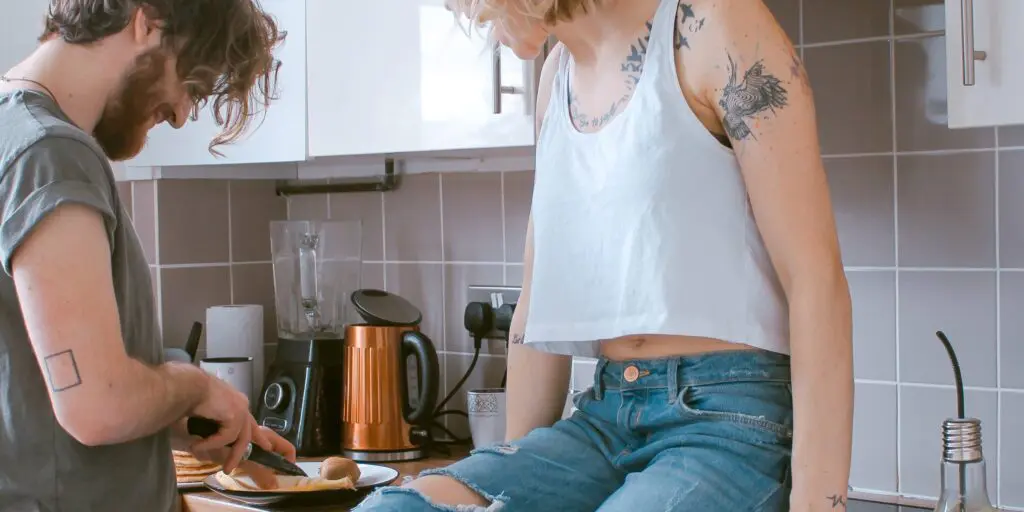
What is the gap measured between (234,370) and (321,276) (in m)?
0.25

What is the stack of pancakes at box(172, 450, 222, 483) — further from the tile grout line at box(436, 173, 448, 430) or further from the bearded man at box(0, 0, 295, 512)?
the bearded man at box(0, 0, 295, 512)

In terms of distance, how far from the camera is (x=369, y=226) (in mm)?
2488

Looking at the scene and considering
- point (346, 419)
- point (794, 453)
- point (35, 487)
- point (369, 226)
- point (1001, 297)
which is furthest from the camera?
point (369, 226)

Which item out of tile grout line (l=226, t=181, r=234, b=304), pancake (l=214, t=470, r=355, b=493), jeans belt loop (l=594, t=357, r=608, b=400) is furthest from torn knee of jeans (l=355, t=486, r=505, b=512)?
tile grout line (l=226, t=181, r=234, b=304)

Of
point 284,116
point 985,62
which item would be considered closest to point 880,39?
point 985,62

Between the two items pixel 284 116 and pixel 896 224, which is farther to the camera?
pixel 284 116

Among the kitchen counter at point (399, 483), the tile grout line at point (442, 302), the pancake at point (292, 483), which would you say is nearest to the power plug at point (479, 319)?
the tile grout line at point (442, 302)

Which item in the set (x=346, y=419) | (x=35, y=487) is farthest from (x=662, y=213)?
(x=346, y=419)

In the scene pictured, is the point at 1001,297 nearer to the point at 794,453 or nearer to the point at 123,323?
the point at 794,453

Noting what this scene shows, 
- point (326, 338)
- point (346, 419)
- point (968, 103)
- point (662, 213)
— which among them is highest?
point (968, 103)

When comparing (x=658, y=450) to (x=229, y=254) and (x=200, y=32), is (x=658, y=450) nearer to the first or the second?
(x=200, y=32)

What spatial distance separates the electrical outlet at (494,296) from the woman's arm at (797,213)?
3.56 ft

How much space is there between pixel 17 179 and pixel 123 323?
208mm

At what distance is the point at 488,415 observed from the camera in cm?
212
